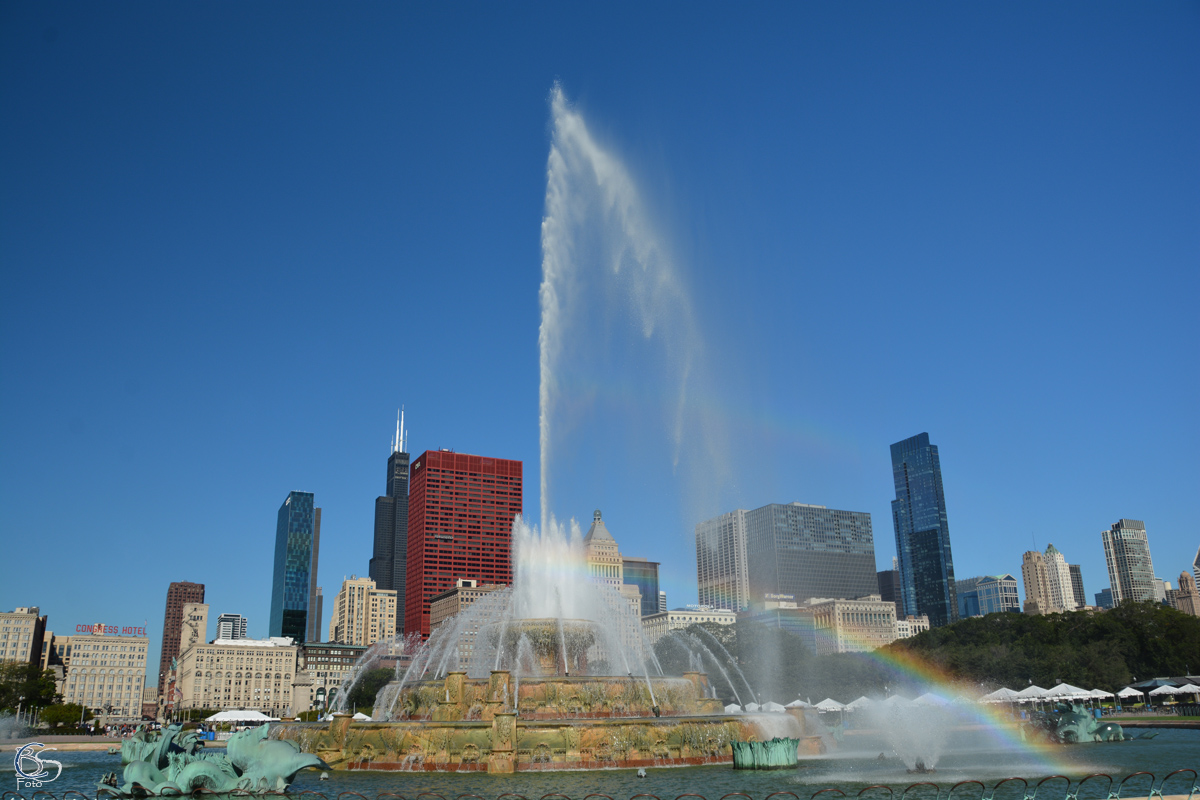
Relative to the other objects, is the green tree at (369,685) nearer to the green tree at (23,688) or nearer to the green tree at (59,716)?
the green tree at (59,716)

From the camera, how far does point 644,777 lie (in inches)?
1053

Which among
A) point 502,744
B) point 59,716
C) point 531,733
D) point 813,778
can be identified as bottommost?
point 59,716

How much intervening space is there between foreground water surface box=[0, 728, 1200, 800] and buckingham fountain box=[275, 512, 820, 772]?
0.82m

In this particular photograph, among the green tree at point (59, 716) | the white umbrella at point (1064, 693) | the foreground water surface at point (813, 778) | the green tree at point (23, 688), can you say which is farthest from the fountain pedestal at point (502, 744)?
the green tree at point (23, 688)

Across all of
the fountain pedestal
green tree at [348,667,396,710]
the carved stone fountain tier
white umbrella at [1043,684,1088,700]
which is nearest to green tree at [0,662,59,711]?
green tree at [348,667,396,710]

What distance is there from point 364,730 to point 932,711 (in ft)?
66.4

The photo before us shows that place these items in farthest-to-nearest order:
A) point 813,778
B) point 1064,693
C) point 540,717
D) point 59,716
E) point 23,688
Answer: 1. point 23,688
2. point 59,716
3. point 1064,693
4. point 540,717
5. point 813,778

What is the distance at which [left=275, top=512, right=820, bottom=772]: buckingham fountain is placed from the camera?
29.6m

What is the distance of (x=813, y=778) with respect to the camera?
88.4 feet

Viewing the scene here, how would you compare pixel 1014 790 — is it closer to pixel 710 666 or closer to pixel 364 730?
pixel 364 730

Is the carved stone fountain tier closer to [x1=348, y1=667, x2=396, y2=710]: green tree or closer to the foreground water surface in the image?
the foreground water surface

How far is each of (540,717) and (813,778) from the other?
1153cm

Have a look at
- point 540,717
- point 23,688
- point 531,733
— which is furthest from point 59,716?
point 531,733

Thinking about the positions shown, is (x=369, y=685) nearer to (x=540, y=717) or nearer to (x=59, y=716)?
(x=59, y=716)
